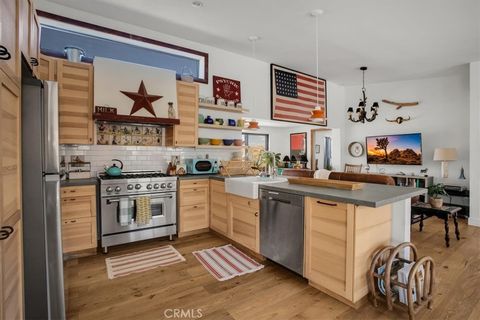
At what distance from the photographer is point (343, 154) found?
7000mm

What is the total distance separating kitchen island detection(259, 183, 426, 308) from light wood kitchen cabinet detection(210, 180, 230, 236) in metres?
1.31

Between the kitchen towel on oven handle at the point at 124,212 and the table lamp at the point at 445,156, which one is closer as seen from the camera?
the kitchen towel on oven handle at the point at 124,212

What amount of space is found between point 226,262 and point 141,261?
1.00 meters

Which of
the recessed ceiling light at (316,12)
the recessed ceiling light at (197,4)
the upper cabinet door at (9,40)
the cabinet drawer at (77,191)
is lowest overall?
the cabinet drawer at (77,191)

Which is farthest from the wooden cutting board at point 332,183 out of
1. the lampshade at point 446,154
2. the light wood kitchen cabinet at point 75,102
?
the lampshade at point 446,154

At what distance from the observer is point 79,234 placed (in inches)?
117

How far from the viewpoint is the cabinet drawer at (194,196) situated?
364cm

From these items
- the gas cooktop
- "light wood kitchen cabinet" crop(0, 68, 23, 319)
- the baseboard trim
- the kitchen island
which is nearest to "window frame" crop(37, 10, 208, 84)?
the gas cooktop

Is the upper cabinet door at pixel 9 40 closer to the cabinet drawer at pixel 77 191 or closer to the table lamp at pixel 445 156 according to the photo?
the cabinet drawer at pixel 77 191

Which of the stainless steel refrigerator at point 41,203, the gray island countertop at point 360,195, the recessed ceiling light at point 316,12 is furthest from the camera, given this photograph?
the recessed ceiling light at point 316,12

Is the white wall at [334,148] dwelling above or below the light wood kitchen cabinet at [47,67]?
below

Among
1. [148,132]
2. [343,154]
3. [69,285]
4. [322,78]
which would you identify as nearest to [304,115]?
[322,78]

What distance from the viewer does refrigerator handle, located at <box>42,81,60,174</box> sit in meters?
1.67

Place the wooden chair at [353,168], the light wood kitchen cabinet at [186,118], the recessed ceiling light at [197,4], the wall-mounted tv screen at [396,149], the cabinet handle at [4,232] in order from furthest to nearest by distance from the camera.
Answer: the wooden chair at [353,168] < the wall-mounted tv screen at [396,149] < the light wood kitchen cabinet at [186,118] < the recessed ceiling light at [197,4] < the cabinet handle at [4,232]
